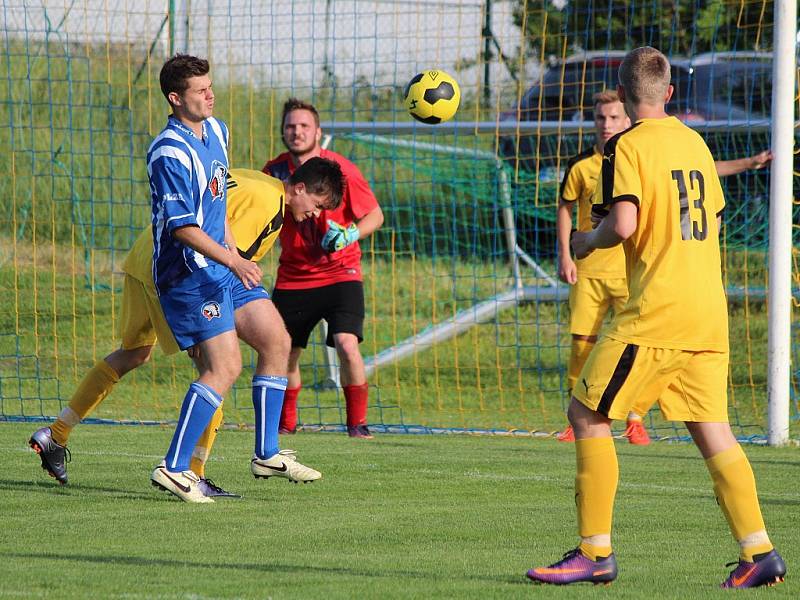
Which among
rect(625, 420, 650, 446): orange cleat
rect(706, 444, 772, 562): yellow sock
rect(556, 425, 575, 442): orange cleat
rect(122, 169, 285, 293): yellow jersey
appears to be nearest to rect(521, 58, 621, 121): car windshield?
rect(556, 425, 575, 442): orange cleat

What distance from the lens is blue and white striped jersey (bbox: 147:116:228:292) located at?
20.2ft

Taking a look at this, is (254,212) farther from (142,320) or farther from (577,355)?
(577,355)

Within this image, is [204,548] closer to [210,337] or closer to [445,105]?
[210,337]

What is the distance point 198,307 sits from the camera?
6.32 meters

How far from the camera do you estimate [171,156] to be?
619 cm

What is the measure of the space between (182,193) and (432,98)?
2.60 metres

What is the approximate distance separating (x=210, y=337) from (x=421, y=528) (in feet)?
4.62

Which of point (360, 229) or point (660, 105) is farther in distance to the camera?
point (360, 229)

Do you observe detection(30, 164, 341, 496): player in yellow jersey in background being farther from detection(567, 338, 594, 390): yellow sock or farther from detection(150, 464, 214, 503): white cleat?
detection(567, 338, 594, 390): yellow sock

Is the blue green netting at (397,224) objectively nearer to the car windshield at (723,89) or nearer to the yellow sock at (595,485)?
the car windshield at (723,89)

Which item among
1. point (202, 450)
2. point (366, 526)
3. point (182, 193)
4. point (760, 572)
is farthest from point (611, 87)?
point (760, 572)

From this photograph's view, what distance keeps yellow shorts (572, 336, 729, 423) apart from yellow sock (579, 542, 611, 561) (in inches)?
17.0

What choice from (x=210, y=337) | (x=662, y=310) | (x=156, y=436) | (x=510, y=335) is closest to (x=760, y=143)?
(x=510, y=335)

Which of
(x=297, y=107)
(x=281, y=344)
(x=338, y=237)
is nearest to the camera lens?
(x=281, y=344)
